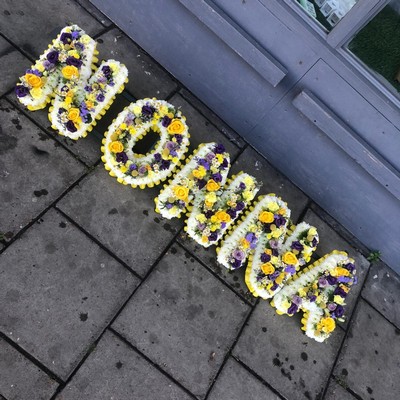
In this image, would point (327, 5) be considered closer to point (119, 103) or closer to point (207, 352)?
point (119, 103)

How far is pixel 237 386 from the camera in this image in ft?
12.2

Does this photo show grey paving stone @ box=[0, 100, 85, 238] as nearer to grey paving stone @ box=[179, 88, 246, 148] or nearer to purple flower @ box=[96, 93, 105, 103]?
purple flower @ box=[96, 93, 105, 103]

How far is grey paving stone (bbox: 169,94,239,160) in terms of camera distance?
14.8 feet

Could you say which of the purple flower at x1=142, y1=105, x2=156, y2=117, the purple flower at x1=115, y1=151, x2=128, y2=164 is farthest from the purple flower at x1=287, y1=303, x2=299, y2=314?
the purple flower at x1=142, y1=105, x2=156, y2=117

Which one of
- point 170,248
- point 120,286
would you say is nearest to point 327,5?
point 170,248

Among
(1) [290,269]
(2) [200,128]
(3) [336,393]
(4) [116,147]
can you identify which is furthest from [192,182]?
(3) [336,393]

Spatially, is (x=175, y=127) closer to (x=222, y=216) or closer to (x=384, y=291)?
(x=222, y=216)

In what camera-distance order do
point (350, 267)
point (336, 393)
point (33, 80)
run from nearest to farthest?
1. point (33, 80)
2. point (336, 393)
3. point (350, 267)

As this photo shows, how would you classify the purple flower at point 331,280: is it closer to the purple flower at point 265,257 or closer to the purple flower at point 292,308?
the purple flower at point 292,308

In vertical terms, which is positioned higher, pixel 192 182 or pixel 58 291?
pixel 192 182

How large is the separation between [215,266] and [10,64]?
8.94ft

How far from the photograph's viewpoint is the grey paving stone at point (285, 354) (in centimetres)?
387

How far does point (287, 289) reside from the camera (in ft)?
13.4

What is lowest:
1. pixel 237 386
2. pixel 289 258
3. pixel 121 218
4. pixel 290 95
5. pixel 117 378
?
pixel 117 378
